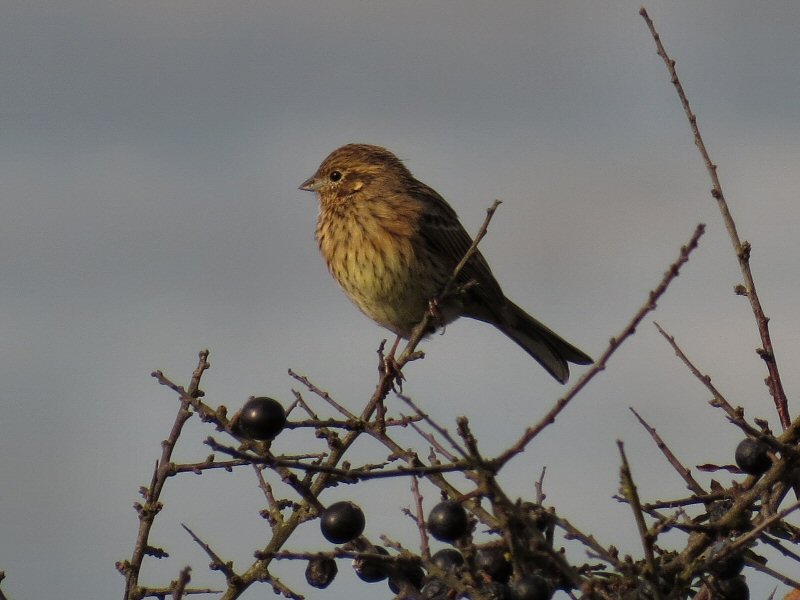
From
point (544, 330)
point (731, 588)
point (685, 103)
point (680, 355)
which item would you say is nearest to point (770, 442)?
point (731, 588)

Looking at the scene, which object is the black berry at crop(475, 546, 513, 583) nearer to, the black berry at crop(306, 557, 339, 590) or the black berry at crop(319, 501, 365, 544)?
the black berry at crop(319, 501, 365, 544)

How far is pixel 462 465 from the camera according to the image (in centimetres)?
399

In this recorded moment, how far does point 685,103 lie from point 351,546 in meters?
2.30

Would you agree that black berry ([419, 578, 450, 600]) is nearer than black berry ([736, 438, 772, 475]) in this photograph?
Yes

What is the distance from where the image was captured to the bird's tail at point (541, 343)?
10.6 metres

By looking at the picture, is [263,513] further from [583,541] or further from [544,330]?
[544,330]

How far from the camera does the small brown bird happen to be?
9266 mm

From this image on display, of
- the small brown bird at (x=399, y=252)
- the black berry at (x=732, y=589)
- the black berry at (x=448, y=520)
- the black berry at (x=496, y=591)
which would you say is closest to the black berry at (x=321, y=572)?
the black berry at (x=448, y=520)

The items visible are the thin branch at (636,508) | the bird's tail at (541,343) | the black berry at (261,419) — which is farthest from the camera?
the bird's tail at (541,343)

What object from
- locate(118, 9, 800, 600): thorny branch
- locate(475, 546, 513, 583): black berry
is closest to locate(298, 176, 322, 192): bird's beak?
locate(118, 9, 800, 600): thorny branch

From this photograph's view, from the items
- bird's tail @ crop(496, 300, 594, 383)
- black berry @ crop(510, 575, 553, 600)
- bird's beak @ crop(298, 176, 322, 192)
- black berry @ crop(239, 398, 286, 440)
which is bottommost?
black berry @ crop(510, 575, 553, 600)

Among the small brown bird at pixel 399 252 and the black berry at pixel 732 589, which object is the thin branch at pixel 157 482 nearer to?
the black berry at pixel 732 589

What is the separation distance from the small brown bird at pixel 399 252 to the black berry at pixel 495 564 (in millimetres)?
4299

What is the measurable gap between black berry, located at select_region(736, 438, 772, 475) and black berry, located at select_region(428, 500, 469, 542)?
1.03 m
